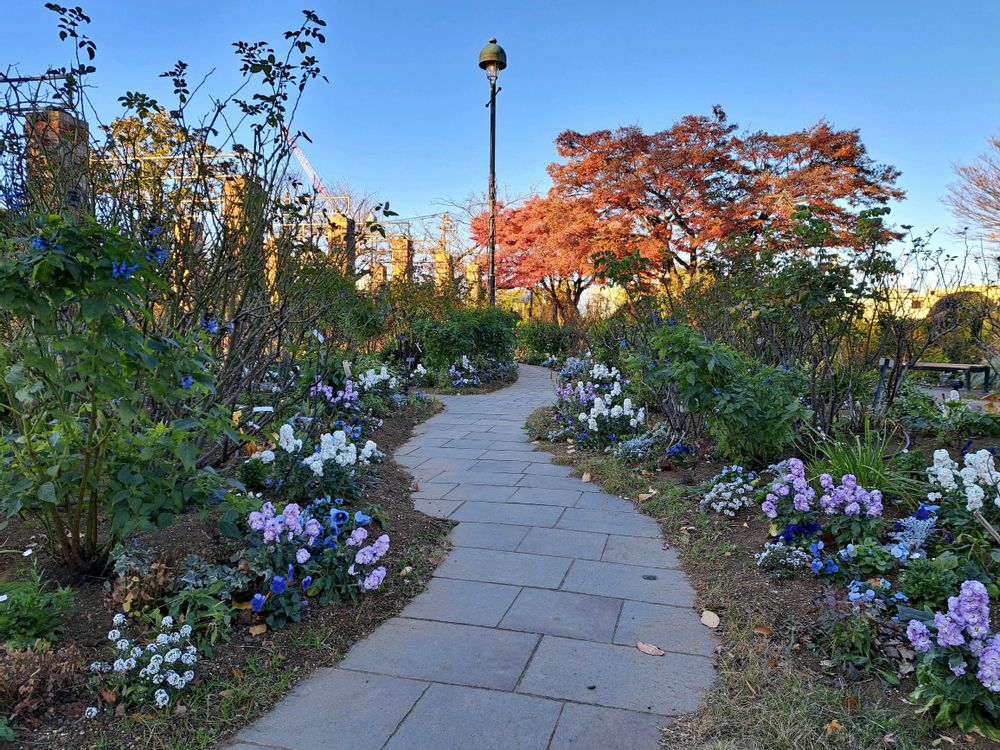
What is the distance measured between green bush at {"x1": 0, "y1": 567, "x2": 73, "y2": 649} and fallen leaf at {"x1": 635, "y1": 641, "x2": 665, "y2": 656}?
1.90 m

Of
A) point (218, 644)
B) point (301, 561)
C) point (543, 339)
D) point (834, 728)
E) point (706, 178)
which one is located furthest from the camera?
point (543, 339)

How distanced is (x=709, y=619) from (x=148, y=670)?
1.90 metres

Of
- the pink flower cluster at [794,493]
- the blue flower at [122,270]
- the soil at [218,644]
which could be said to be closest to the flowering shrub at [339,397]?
the soil at [218,644]

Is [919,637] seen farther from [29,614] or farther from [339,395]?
[339,395]

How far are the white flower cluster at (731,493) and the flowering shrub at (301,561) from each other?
1.86 meters

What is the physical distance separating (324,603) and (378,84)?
36.4 ft

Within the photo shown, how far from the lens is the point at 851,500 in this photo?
261 cm

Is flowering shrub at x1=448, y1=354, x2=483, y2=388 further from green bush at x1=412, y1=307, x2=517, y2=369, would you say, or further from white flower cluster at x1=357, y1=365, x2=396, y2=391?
white flower cluster at x1=357, y1=365, x2=396, y2=391

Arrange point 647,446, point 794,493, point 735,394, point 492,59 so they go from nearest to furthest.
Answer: point 794,493 < point 735,394 < point 647,446 < point 492,59

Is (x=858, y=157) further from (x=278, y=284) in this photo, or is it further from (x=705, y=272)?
(x=278, y=284)

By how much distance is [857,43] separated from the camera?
25.8 ft

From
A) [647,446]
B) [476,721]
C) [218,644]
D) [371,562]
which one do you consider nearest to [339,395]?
[647,446]

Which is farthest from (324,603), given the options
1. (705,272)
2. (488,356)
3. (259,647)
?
(488,356)

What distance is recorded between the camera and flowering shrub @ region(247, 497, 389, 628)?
223cm
